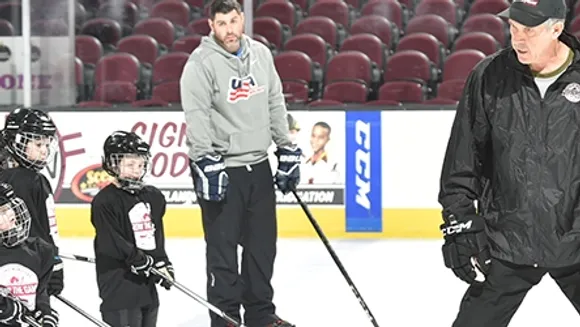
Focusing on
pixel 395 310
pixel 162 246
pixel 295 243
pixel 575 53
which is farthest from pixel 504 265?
pixel 295 243

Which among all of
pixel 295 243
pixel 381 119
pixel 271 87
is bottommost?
pixel 295 243

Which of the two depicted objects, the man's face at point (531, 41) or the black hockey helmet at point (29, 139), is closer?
the man's face at point (531, 41)

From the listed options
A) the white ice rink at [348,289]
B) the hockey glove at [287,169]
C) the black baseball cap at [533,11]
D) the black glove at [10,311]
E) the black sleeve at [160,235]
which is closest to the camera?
the black baseball cap at [533,11]

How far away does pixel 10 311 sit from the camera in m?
3.45

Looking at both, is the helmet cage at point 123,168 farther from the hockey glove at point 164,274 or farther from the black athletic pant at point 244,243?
the black athletic pant at point 244,243

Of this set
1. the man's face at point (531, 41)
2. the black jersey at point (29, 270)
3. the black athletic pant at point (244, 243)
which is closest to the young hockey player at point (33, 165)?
the black jersey at point (29, 270)

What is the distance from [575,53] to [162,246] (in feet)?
5.65

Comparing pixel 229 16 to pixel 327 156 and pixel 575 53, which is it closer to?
pixel 575 53

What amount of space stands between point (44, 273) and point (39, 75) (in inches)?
221

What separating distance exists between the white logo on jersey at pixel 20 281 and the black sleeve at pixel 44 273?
1.0 inches

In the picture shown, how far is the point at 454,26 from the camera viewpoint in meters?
9.77

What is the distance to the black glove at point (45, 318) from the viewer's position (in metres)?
3.58

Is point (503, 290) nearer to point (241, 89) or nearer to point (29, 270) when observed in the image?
point (29, 270)

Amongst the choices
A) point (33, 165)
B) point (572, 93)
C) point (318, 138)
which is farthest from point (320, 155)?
point (572, 93)
